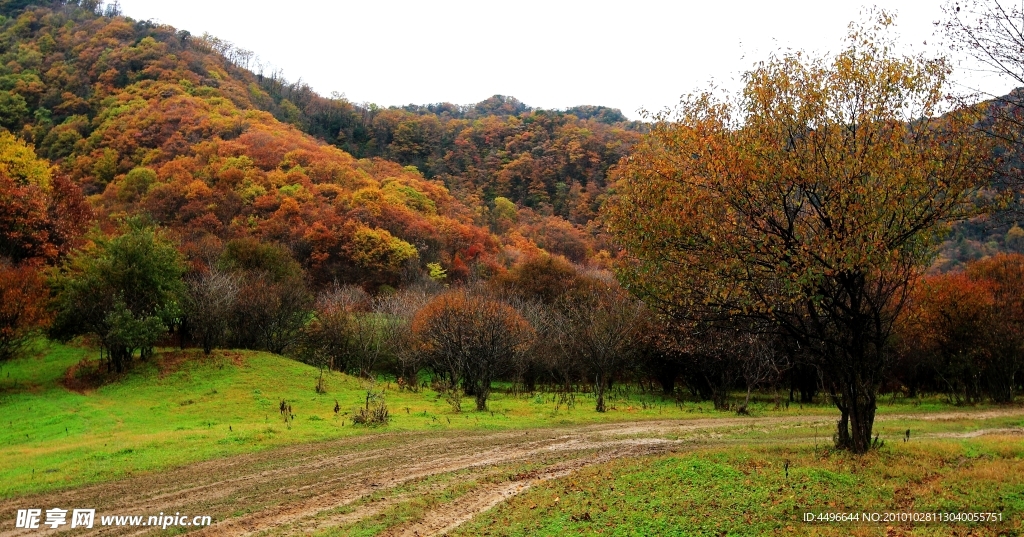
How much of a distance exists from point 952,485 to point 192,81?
124 m

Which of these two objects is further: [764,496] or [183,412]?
[183,412]

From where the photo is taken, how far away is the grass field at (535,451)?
9789mm

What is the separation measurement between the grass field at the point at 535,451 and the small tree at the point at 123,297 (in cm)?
222

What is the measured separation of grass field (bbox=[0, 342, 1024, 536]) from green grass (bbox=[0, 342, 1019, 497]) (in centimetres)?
12

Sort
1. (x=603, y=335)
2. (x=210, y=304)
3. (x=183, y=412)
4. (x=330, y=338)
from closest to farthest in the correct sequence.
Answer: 1. (x=183, y=412)
2. (x=603, y=335)
3. (x=210, y=304)
4. (x=330, y=338)

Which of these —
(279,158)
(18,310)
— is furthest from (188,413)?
(279,158)

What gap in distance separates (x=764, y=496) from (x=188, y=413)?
84.1 ft

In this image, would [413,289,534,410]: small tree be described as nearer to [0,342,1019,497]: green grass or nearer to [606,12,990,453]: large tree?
[0,342,1019,497]: green grass

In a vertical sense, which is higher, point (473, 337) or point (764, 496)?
point (473, 337)

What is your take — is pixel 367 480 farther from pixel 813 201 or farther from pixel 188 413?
pixel 188 413

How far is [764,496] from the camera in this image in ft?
34.0

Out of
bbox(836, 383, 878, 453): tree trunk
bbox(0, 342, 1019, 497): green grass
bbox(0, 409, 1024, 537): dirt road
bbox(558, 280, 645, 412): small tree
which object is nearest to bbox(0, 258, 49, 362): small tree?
bbox(0, 342, 1019, 497): green grass

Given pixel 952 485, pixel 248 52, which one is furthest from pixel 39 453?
pixel 248 52

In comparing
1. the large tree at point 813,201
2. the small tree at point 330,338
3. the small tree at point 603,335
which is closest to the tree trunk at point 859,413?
the large tree at point 813,201
